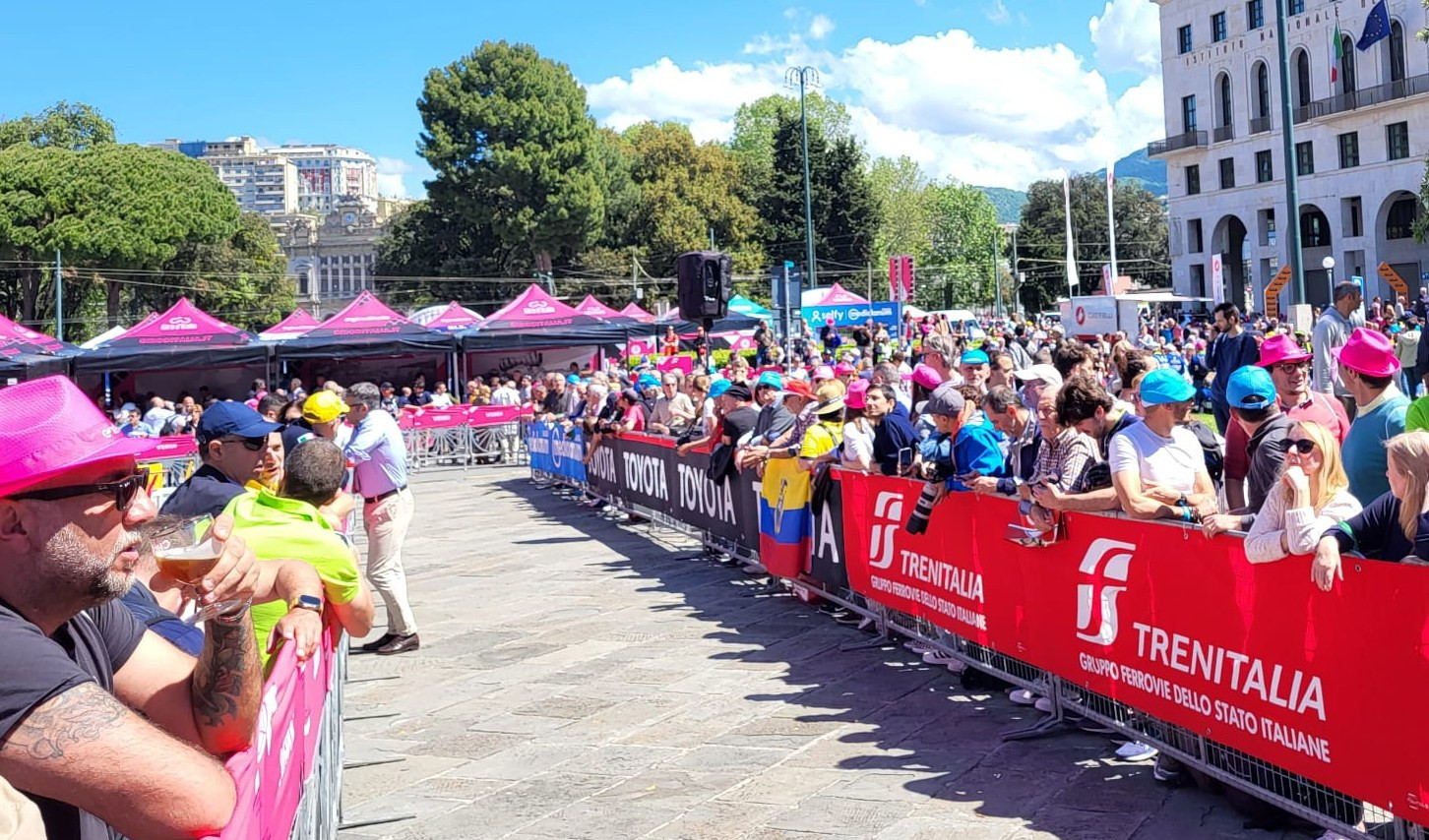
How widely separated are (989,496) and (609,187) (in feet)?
206

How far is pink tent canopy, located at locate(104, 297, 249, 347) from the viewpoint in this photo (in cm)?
3038

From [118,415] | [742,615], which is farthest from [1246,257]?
[742,615]

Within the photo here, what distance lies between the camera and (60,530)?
7.24ft

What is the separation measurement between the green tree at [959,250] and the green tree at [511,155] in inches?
1376

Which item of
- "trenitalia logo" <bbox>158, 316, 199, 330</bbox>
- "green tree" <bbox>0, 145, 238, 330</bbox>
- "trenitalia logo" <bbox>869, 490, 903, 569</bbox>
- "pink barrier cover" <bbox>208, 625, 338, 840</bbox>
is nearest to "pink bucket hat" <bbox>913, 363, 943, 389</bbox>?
"trenitalia logo" <bbox>869, 490, 903, 569</bbox>

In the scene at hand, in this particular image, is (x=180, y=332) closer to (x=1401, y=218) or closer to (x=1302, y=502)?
(x=1302, y=502)

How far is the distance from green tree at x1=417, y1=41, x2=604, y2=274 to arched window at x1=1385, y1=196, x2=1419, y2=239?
1449 inches

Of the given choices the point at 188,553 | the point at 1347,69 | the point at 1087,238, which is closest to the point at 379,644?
the point at 188,553

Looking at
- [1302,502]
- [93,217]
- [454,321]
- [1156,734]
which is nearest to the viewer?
[1302,502]

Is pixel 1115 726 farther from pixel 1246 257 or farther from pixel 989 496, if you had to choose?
pixel 1246 257

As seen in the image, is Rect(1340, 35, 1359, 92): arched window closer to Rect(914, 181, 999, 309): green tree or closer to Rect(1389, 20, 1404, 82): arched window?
Rect(1389, 20, 1404, 82): arched window

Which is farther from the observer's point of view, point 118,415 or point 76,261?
point 76,261

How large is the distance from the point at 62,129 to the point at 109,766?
76996mm

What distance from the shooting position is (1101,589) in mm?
5832
